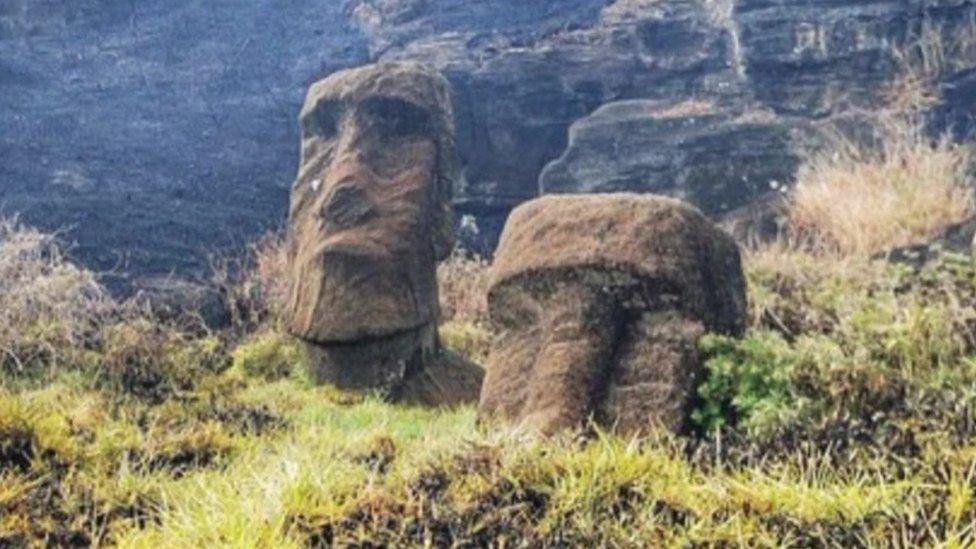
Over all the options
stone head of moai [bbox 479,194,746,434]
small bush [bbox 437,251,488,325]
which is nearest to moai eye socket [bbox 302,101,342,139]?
small bush [bbox 437,251,488,325]

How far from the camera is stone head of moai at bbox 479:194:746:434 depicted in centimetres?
490

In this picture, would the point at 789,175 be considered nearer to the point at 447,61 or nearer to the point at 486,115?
the point at 486,115

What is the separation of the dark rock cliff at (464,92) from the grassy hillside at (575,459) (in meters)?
7.67

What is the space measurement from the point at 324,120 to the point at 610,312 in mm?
4840

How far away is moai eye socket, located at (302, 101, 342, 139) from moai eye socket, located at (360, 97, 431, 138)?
0.47 meters

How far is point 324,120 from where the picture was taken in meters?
9.29

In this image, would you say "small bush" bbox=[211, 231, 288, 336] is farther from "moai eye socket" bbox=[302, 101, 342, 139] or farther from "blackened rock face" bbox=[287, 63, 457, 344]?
"moai eye socket" bbox=[302, 101, 342, 139]

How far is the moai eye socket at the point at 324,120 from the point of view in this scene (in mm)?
9172

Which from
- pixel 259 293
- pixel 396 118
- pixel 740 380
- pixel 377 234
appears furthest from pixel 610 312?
pixel 259 293

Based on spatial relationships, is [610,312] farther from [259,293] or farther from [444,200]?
[259,293]

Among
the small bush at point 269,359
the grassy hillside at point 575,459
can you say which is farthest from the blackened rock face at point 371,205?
the grassy hillside at point 575,459

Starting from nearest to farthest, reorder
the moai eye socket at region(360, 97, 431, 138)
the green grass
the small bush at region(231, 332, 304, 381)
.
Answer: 1. the green grass
2. the small bush at region(231, 332, 304, 381)
3. the moai eye socket at region(360, 97, 431, 138)

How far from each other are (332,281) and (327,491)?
14.8 ft

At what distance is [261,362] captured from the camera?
28.6 ft
